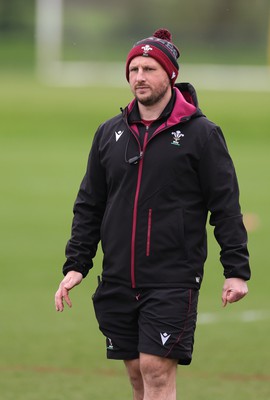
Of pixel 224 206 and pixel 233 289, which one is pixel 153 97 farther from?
pixel 233 289

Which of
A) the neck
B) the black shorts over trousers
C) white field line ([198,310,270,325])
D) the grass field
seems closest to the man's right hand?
the black shorts over trousers

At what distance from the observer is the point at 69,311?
11.5 metres

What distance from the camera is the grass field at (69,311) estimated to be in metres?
8.80

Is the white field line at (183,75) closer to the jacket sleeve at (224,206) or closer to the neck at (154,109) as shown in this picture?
the neck at (154,109)

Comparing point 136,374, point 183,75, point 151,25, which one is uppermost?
point 136,374

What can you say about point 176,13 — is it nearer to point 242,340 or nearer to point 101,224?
point 242,340

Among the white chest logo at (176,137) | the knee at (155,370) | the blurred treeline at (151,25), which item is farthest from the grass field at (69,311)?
the blurred treeline at (151,25)

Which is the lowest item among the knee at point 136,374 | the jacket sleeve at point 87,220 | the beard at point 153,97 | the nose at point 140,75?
the knee at point 136,374

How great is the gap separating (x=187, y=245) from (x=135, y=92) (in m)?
0.83

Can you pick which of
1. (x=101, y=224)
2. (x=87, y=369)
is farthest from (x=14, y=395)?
(x=101, y=224)

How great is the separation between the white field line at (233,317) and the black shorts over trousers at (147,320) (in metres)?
4.36

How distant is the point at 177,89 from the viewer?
22.2ft

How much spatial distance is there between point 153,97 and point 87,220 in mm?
783

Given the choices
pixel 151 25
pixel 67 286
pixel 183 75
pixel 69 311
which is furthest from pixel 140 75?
pixel 151 25
